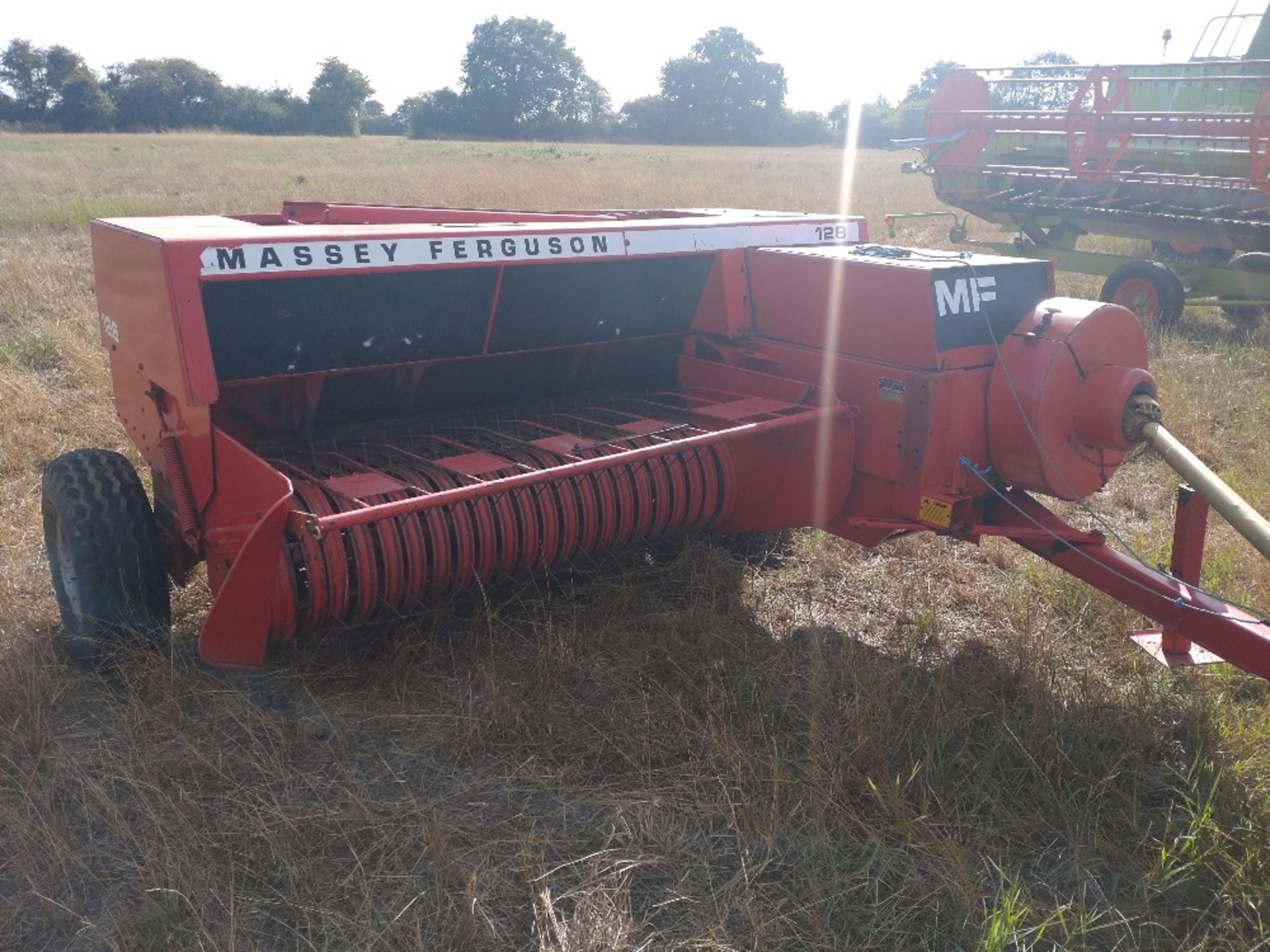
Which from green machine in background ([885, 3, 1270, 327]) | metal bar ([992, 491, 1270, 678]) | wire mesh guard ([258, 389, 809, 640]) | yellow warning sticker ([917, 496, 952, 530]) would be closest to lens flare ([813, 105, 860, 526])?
wire mesh guard ([258, 389, 809, 640])

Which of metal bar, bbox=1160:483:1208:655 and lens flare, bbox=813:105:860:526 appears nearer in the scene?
metal bar, bbox=1160:483:1208:655

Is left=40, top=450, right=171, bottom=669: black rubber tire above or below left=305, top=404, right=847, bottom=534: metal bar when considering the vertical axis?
below

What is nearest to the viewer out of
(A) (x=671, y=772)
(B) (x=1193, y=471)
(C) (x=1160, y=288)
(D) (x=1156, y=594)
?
(A) (x=671, y=772)

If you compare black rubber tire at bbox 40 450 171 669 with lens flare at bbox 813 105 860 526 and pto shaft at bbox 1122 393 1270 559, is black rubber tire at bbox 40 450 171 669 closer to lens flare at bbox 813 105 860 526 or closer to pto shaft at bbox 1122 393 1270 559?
lens flare at bbox 813 105 860 526

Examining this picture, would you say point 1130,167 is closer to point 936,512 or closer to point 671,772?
point 936,512

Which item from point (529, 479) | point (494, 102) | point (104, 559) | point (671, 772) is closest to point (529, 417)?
point (529, 479)

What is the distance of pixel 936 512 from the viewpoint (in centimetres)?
352

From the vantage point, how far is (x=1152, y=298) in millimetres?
8758

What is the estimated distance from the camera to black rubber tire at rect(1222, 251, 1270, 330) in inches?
329

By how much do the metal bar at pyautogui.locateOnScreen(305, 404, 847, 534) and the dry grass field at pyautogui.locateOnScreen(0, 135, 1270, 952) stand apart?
0.73m

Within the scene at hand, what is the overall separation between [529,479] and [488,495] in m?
0.24

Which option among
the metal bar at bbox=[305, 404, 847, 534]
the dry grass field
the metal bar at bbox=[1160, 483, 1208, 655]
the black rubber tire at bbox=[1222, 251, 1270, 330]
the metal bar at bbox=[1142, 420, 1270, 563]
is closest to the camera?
the dry grass field

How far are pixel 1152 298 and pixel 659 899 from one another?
7.84 meters

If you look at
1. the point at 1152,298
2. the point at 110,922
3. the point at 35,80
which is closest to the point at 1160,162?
the point at 1152,298
